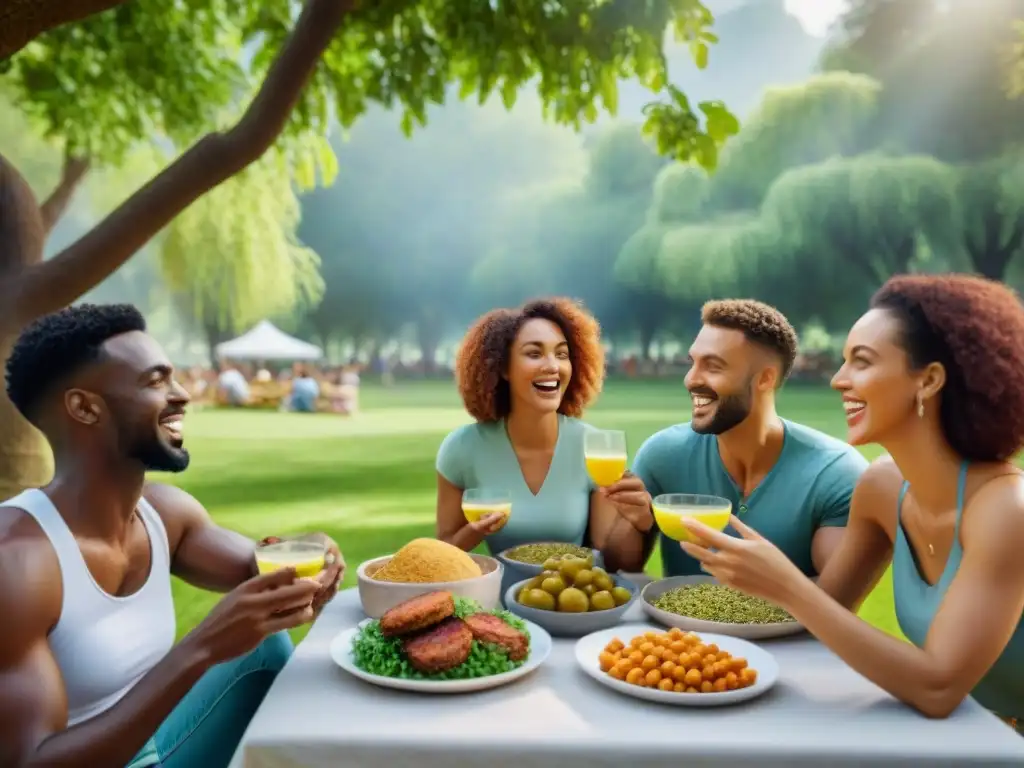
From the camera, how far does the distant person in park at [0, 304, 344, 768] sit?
1766mm

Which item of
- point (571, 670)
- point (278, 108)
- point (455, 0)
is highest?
point (455, 0)

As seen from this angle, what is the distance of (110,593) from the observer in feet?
7.00

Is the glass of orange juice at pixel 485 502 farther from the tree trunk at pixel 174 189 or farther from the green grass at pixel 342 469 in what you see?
the green grass at pixel 342 469

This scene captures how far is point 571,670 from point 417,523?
23.4ft

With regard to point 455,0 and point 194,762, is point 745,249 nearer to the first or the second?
point 455,0

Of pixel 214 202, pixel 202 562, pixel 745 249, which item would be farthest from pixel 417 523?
pixel 745 249

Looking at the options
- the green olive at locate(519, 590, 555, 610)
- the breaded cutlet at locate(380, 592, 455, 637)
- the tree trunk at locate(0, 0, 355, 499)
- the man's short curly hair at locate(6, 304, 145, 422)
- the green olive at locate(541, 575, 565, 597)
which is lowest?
the green olive at locate(519, 590, 555, 610)

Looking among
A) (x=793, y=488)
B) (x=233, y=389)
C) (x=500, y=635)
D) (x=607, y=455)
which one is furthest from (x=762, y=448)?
(x=233, y=389)

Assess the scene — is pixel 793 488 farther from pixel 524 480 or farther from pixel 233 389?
pixel 233 389

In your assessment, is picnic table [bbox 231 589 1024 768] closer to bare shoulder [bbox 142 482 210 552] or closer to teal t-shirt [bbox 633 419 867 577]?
bare shoulder [bbox 142 482 210 552]

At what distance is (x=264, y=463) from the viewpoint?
45.3ft

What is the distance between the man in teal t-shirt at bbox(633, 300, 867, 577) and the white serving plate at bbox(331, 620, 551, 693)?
45.4 inches

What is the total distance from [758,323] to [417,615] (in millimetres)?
1664

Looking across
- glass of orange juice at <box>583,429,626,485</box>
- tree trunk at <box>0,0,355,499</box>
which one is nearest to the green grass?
tree trunk at <box>0,0,355,499</box>
